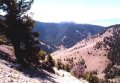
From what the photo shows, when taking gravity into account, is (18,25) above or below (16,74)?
above

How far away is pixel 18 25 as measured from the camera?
147ft

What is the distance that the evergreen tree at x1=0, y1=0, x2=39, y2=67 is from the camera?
1742 inches

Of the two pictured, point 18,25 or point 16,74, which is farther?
point 18,25

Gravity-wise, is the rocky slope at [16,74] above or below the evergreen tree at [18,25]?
below

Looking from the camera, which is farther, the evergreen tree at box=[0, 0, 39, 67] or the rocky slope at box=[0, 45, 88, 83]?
the evergreen tree at box=[0, 0, 39, 67]

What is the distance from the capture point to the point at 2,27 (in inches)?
1769

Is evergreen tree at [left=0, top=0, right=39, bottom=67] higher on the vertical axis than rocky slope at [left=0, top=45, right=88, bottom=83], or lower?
higher

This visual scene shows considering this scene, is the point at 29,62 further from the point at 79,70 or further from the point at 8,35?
the point at 79,70

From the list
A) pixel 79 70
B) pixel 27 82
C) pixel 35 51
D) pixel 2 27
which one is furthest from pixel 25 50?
pixel 79 70

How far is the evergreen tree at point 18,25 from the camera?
4426 centimetres

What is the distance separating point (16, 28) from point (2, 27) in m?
2.24

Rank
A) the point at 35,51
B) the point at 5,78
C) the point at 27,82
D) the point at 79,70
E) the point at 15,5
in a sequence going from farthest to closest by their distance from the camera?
1. the point at 79,70
2. the point at 35,51
3. the point at 15,5
4. the point at 27,82
5. the point at 5,78

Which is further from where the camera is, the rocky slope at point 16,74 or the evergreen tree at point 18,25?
the evergreen tree at point 18,25

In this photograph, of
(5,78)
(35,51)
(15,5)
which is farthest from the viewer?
(35,51)
